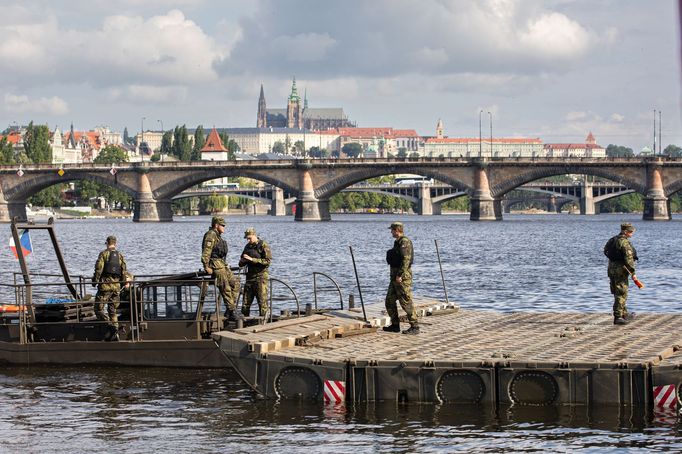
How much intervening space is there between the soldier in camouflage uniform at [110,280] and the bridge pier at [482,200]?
11926 cm

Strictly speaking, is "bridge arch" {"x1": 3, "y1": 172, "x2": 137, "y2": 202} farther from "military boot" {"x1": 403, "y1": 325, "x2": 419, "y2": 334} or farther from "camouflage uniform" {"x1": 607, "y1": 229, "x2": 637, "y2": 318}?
"camouflage uniform" {"x1": 607, "y1": 229, "x2": 637, "y2": 318}

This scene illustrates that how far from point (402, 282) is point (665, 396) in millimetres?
5626

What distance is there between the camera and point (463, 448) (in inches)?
700

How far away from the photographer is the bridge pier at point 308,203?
488 ft

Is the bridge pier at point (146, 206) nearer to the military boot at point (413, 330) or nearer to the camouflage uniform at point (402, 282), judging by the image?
the military boot at point (413, 330)

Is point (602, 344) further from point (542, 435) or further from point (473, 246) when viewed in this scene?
point (473, 246)

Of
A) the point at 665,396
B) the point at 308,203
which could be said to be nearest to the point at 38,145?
the point at 308,203

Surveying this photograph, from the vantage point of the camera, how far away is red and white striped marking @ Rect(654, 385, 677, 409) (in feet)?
64.2

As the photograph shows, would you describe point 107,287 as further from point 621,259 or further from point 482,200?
point 482,200

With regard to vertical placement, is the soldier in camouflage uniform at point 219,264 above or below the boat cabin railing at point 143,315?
above

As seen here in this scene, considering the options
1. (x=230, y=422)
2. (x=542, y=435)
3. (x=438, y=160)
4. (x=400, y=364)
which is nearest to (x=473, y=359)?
(x=400, y=364)

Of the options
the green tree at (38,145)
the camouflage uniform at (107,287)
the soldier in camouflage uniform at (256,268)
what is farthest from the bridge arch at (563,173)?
the camouflage uniform at (107,287)

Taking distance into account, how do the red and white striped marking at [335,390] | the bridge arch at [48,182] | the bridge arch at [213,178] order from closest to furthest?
1. the red and white striped marking at [335,390]
2. the bridge arch at [213,178]
3. the bridge arch at [48,182]

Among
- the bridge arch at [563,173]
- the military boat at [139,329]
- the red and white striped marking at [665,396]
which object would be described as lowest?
the red and white striped marking at [665,396]
